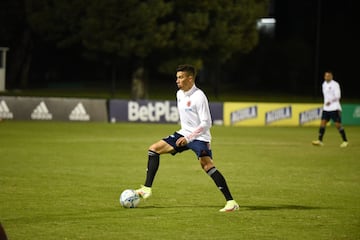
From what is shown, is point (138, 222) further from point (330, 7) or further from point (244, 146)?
point (330, 7)

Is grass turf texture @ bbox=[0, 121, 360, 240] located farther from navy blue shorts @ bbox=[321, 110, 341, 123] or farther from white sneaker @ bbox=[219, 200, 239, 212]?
navy blue shorts @ bbox=[321, 110, 341, 123]

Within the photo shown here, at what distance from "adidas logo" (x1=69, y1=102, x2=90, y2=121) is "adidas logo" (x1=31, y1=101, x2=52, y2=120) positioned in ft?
3.08

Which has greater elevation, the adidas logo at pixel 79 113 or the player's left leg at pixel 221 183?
the player's left leg at pixel 221 183

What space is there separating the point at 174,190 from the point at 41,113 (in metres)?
19.3

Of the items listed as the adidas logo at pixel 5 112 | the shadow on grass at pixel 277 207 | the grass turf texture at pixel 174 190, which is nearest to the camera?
the grass turf texture at pixel 174 190

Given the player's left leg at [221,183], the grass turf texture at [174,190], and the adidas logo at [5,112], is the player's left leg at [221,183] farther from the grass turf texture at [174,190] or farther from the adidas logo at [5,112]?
the adidas logo at [5,112]

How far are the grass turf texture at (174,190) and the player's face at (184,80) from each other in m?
1.81

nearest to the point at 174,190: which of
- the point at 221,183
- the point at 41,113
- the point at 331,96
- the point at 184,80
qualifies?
the point at 221,183

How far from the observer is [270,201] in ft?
42.0

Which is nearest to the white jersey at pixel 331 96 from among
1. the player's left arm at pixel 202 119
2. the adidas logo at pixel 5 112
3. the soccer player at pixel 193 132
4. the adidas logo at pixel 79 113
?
the adidas logo at pixel 79 113

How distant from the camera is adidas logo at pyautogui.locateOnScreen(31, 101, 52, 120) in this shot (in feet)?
106

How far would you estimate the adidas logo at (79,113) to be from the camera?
32.6 metres

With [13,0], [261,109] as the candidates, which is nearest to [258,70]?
[13,0]

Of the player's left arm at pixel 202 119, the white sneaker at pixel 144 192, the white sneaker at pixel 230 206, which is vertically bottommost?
the white sneaker at pixel 230 206
